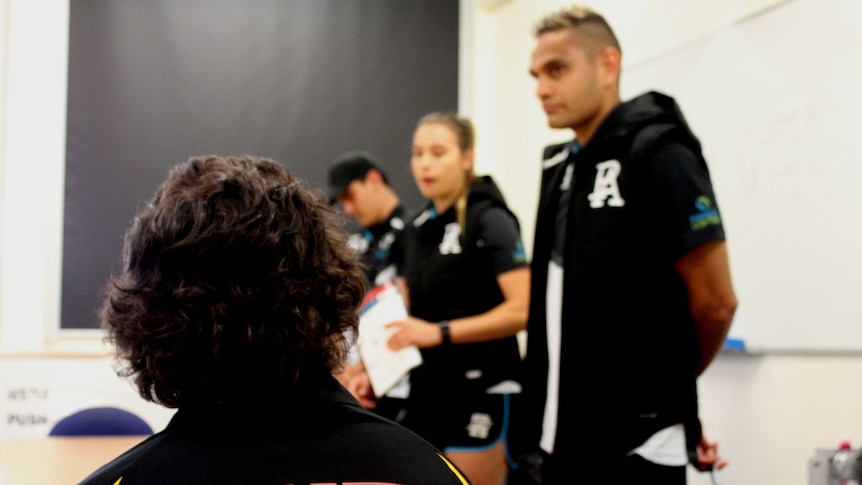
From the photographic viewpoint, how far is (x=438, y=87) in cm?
506

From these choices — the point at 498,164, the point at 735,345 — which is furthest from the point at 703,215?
the point at 498,164

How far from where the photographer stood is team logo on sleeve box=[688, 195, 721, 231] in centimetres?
171

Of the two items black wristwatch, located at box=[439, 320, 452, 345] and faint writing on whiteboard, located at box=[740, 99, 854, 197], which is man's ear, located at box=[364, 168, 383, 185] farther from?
faint writing on whiteboard, located at box=[740, 99, 854, 197]

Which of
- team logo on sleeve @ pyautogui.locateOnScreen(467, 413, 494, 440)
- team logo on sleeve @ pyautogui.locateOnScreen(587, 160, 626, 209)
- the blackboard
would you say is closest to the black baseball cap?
the blackboard

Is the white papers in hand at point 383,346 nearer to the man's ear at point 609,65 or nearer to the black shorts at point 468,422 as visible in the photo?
the black shorts at point 468,422

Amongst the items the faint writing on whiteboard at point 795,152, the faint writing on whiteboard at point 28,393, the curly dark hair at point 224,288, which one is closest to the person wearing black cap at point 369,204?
the faint writing on whiteboard at point 795,152

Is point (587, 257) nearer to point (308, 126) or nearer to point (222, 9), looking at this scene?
point (308, 126)

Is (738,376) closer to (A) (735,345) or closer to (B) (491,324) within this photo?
(A) (735,345)

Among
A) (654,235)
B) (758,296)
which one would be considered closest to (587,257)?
(654,235)

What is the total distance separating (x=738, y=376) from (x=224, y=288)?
7.95 feet

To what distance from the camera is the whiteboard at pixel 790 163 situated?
2.50 m

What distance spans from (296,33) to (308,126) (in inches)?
21.5

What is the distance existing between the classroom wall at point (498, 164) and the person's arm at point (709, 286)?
1030 millimetres

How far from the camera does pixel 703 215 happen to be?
1.72m
